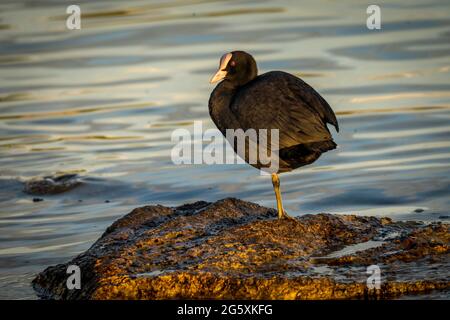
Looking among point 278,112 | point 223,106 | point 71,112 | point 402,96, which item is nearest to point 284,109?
point 278,112

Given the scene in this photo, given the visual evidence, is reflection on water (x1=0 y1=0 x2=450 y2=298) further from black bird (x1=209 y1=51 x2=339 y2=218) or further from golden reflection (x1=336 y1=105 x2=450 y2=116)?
black bird (x1=209 y1=51 x2=339 y2=218)

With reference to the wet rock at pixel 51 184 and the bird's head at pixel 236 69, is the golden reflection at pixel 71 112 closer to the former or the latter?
the wet rock at pixel 51 184

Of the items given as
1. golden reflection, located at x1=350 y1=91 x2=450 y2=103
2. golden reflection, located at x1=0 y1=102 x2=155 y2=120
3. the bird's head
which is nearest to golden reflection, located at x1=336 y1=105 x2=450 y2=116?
golden reflection, located at x1=350 y1=91 x2=450 y2=103

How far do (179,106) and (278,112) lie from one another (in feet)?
19.4

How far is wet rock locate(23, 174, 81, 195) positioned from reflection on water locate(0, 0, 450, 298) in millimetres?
125

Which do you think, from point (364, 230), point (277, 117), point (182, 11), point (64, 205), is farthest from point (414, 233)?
point (182, 11)

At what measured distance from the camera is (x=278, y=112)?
256 inches

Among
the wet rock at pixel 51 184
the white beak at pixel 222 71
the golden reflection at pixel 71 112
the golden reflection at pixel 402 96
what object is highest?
the white beak at pixel 222 71

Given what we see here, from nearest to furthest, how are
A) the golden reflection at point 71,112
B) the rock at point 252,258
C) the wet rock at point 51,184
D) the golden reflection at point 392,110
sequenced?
the rock at point 252,258 < the wet rock at point 51,184 < the golden reflection at point 392,110 < the golden reflection at point 71,112

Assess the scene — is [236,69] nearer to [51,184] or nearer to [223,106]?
[223,106]

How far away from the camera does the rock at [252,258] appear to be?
5500 millimetres

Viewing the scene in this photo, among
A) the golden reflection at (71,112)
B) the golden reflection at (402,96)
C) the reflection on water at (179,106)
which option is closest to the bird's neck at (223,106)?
the reflection on water at (179,106)

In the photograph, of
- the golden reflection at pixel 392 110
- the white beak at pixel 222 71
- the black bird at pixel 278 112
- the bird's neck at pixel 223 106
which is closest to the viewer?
the black bird at pixel 278 112

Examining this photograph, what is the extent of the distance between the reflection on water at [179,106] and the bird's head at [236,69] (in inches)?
78.6
